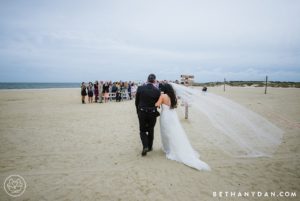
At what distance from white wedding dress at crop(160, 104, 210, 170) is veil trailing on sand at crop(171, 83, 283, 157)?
3.25 feet

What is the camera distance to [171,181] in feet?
16.2

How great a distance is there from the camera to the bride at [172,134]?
6.01 m

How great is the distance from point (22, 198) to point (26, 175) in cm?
106

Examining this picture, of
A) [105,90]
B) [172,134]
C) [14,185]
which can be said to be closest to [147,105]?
[172,134]

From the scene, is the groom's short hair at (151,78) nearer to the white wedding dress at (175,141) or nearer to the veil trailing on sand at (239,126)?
the white wedding dress at (175,141)

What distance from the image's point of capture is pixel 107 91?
77.0 feet

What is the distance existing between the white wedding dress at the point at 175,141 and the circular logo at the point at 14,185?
133 inches

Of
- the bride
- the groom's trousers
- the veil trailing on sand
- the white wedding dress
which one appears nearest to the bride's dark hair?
the bride

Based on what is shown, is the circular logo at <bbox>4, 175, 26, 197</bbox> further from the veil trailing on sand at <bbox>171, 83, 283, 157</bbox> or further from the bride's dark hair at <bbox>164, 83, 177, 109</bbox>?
the veil trailing on sand at <bbox>171, 83, 283, 157</bbox>

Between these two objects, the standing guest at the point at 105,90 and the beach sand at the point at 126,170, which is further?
the standing guest at the point at 105,90

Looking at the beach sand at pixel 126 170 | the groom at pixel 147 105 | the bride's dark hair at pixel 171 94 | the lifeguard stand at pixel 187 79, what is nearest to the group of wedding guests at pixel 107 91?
the lifeguard stand at pixel 187 79

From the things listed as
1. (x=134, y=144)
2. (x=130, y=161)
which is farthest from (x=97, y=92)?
(x=130, y=161)

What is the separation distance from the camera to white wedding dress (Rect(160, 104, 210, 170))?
5.93 m

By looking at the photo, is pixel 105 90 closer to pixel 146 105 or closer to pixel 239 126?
pixel 146 105
